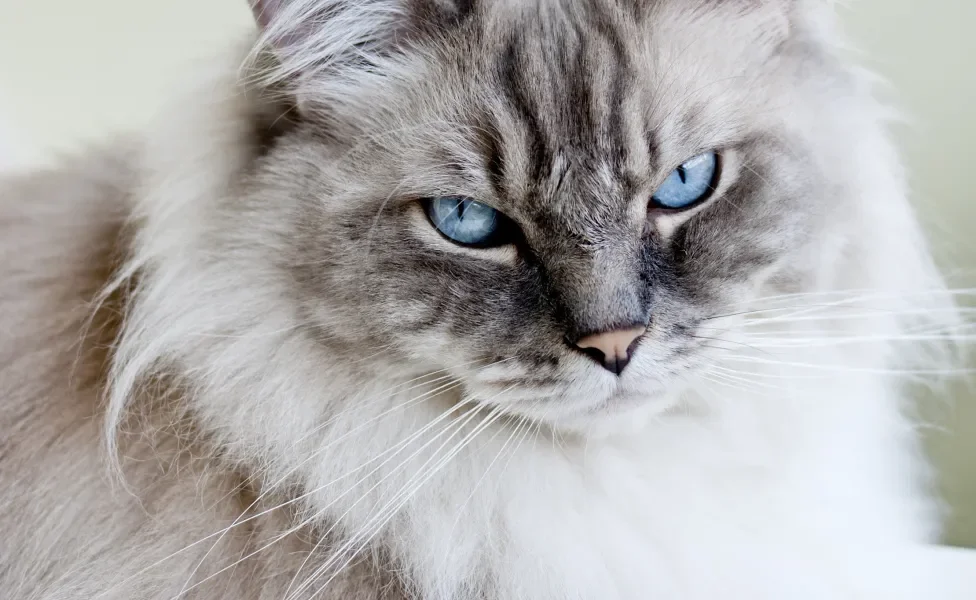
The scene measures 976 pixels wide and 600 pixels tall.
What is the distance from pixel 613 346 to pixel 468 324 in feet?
0.56

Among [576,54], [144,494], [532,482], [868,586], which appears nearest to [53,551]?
[144,494]

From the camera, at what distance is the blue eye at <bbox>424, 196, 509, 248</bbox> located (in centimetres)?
87

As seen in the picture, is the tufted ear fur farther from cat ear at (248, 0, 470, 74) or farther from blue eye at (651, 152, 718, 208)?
blue eye at (651, 152, 718, 208)

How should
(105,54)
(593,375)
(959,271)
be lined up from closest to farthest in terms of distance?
(593,375) < (959,271) < (105,54)

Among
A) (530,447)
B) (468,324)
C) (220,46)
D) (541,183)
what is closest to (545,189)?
(541,183)

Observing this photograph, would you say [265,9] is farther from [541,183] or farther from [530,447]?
[530,447]

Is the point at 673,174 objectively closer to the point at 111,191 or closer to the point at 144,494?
the point at 144,494

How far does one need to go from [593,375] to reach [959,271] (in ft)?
3.01

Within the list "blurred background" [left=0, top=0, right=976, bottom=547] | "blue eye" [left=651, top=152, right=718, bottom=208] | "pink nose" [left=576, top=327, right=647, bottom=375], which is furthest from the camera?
"blurred background" [left=0, top=0, right=976, bottom=547]

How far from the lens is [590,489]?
0.92 m

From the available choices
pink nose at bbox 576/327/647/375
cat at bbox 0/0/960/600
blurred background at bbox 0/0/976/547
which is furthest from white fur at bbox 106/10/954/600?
blurred background at bbox 0/0/976/547

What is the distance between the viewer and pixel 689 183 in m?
0.89

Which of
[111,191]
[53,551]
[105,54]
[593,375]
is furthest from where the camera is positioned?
[105,54]

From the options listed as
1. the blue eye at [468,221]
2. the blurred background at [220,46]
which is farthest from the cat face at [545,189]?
the blurred background at [220,46]
